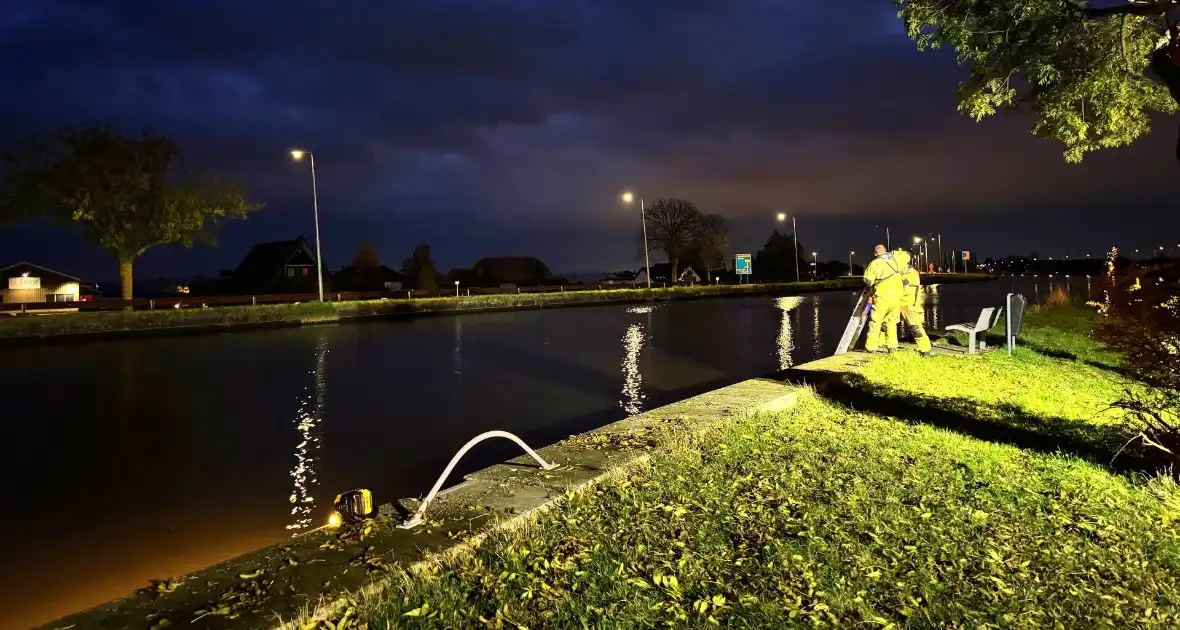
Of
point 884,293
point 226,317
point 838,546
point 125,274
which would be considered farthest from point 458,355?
point 125,274

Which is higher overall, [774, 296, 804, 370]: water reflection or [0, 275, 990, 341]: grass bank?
[0, 275, 990, 341]: grass bank

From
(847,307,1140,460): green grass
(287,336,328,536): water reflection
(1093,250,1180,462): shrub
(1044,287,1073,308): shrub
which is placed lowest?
(287,336,328,536): water reflection

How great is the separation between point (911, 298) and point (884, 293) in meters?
1.04

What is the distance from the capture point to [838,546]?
4.01m

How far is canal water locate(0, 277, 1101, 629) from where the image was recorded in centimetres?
540

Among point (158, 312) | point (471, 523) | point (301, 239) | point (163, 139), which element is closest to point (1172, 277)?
point (471, 523)

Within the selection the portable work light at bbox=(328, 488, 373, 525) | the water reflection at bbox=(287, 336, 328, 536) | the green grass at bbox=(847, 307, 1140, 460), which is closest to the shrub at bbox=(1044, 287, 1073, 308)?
the green grass at bbox=(847, 307, 1140, 460)

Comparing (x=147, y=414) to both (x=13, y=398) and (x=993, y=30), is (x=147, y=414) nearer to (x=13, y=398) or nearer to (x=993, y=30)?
(x=13, y=398)

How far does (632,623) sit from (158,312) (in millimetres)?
30132

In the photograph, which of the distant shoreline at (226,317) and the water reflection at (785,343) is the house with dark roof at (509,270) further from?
the water reflection at (785,343)

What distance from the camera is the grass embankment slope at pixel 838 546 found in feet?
11.0

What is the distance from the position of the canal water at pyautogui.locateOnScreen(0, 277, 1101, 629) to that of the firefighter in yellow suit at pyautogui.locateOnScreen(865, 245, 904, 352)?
227cm

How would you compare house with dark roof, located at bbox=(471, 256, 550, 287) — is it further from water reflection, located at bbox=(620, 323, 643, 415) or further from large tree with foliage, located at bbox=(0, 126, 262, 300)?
water reflection, located at bbox=(620, 323, 643, 415)

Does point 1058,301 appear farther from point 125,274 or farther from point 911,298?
point 125,274
